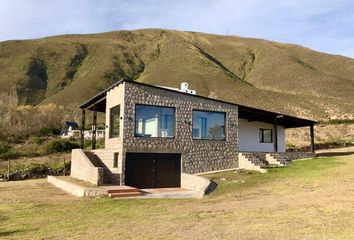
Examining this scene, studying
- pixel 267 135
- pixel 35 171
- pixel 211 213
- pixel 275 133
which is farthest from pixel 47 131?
pixel 211 213

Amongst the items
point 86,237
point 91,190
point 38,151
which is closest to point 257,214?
point 86,237

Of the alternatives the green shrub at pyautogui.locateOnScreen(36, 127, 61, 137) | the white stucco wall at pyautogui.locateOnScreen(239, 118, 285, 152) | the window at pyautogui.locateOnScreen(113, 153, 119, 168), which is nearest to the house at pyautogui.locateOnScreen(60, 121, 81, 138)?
the green shrub at pyautogui.locateOnScreen(36, 127, 61, 137)

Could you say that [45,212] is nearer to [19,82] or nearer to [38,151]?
[38,151]

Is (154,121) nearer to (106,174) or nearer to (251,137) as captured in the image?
(106,174)

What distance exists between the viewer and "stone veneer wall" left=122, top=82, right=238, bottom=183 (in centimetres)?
2264

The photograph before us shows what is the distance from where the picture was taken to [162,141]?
2358 centimetres

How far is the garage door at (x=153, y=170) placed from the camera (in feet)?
73.6

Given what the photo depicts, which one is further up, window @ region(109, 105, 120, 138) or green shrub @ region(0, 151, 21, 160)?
window @ region(109, 105, 120, 138)

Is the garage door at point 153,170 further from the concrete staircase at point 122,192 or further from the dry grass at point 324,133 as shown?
the dry grass at point 324,133

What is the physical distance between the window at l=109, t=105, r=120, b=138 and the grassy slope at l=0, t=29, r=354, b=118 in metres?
56.8

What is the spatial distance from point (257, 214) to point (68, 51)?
467 feet

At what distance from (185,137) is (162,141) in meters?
1.70

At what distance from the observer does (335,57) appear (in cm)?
13888

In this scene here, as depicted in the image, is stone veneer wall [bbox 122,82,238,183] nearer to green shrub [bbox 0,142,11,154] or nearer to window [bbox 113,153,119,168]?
window [bbox 113,153,119,168]
